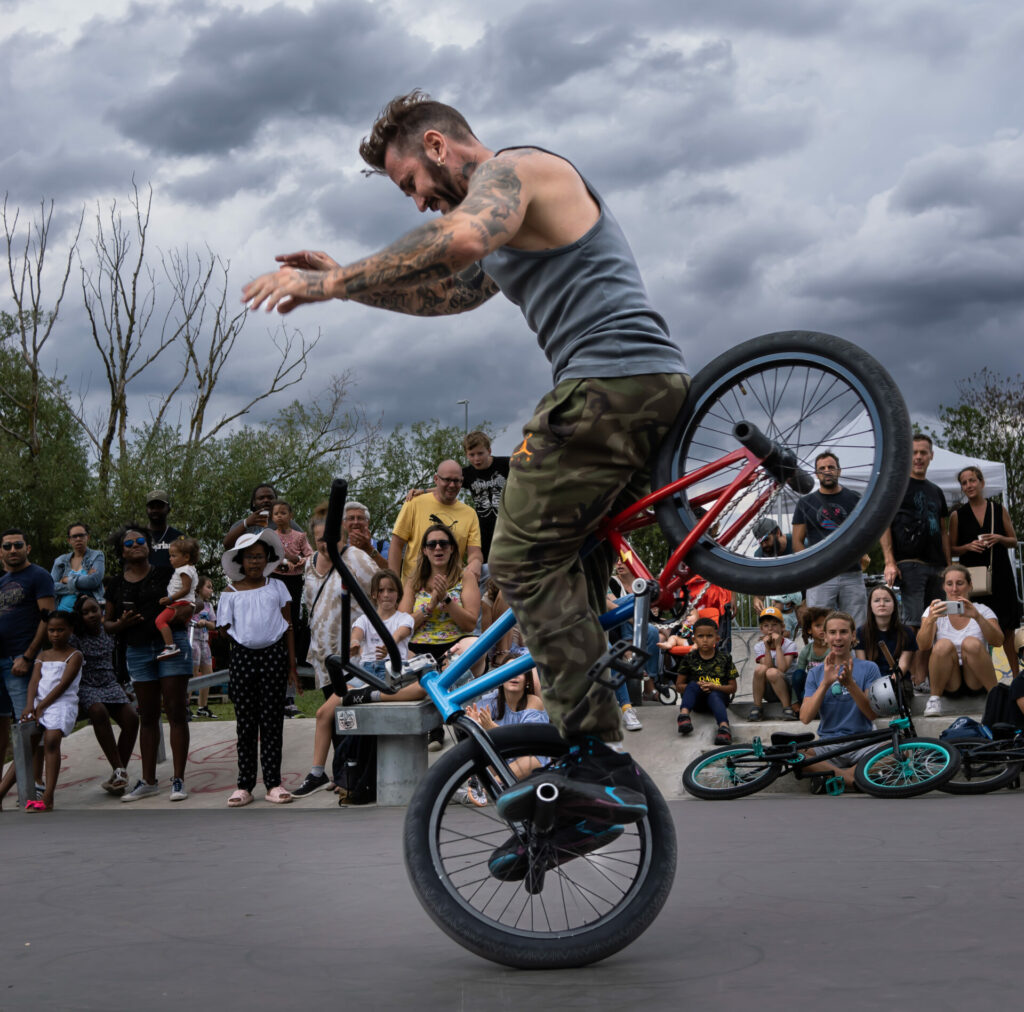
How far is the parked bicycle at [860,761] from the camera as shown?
7.46 meters

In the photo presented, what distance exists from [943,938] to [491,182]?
2.38 m

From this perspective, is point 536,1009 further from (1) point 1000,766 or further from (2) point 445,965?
(1) point 1000,766

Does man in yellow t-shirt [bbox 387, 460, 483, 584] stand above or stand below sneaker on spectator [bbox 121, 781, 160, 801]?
above

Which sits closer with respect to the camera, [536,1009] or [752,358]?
[536,1009]

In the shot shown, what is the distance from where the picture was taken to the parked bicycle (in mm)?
7465

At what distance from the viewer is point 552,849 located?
10.4 feet

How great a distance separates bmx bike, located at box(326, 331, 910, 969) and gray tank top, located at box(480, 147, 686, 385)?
7.8 inches

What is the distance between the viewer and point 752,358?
3.11 meters

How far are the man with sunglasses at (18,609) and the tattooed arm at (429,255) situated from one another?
7498mm

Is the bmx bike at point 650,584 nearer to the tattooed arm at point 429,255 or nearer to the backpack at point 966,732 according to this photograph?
the tattooed arm at point 429,255

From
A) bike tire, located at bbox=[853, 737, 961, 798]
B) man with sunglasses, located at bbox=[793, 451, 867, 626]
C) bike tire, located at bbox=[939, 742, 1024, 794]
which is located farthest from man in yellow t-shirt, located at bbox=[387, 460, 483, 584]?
man with sunglasses, located at bbox=[793, 451, 867, 626]

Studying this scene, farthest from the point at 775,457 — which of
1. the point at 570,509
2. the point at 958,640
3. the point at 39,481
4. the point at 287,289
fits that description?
the point at 39,481

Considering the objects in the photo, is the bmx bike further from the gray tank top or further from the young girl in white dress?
the young girl in white dress

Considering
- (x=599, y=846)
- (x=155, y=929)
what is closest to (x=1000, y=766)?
(x=599, y=846)
